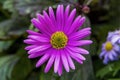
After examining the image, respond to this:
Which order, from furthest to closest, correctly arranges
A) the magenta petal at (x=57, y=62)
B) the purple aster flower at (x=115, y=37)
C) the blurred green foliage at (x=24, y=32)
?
the blurred green foliage at (x=24, y=32)
the purple aster flower at (x=115, y=37)
the magenta petal at (x=57, y=62)

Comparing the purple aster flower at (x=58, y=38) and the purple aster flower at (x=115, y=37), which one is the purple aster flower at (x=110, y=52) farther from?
the purple aster flower at (x=58, y=38)

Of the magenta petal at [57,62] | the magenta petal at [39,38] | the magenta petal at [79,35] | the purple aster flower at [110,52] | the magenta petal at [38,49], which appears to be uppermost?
the magenta petal at [39,38]

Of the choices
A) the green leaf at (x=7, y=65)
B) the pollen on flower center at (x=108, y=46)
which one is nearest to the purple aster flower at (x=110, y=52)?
the pollen on flower center at (x=108, y=46)

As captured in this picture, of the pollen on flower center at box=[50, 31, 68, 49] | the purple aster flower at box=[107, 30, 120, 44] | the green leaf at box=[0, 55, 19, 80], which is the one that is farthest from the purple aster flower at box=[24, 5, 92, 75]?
the green leaf at box=[0, 55, 19, 80]

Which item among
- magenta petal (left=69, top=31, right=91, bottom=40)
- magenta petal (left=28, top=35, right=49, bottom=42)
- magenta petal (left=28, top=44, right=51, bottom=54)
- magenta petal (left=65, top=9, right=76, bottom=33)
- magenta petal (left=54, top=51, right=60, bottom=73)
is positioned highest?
magenta petal (left=65, top=9, right=76, bottom=33)

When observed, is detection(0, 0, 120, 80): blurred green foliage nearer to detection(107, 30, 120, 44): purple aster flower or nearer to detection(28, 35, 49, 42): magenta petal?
detection(107, 30, 120, 44): purple aster flower

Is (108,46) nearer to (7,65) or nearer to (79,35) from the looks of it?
(79,35)

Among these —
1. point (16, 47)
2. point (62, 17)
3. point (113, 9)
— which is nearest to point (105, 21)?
point (113, 9)
